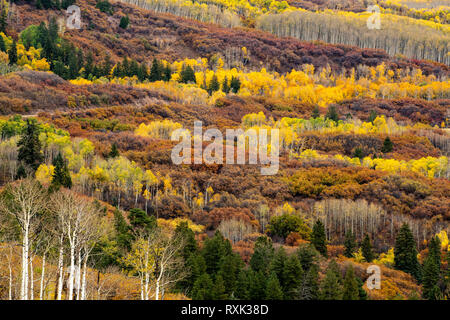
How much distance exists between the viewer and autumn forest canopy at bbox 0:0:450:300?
43.2 m

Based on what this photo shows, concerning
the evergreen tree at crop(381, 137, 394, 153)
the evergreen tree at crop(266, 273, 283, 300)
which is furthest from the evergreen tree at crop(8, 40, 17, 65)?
the evergreen tree at crop(266, 273, 283, 300)

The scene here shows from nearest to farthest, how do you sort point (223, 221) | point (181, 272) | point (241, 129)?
point (181, 272), point (223, 221), point (241, 129)

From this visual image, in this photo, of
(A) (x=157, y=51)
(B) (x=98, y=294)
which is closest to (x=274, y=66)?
(A) (x=157, y=51)

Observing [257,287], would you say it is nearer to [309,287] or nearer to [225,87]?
[309,287]

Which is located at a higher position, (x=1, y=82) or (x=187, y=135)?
(x=1, y=82)

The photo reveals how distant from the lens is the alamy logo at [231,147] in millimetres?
106688

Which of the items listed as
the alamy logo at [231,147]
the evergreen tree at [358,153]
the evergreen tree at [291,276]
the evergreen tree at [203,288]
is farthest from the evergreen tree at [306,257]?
the evergreen tree at [358,153]

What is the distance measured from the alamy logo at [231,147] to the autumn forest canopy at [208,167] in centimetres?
101

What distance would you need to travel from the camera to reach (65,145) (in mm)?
92688

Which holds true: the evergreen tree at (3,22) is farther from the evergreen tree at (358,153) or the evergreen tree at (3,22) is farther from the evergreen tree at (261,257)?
the evergreen tree at (261,257)

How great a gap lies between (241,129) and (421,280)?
7457 centimetres

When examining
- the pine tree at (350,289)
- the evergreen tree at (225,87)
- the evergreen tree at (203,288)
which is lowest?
the evergreen tree at (203,288)

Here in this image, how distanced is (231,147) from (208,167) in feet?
36.3

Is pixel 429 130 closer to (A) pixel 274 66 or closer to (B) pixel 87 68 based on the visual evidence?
(A) pixel 274 66
